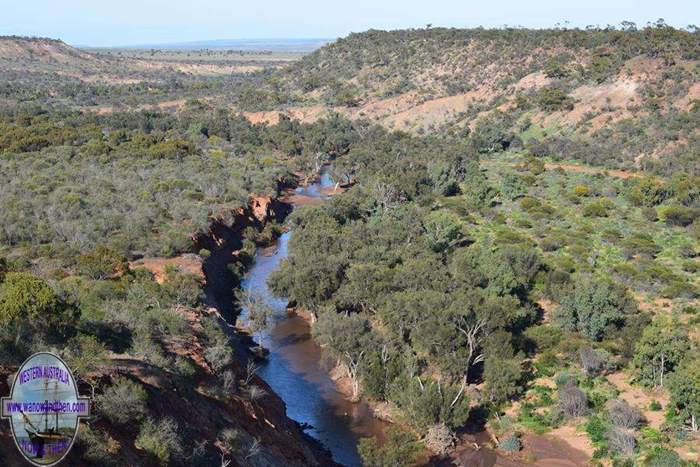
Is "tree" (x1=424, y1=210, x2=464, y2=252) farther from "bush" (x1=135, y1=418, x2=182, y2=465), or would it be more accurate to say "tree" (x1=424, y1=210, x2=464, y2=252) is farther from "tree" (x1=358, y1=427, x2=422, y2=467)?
"bush" (x1=135, y1=418, x2=182, y2=465)

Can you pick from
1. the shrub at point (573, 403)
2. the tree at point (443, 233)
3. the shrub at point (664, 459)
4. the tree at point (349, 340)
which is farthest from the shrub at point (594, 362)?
the tree at point (443, 233)

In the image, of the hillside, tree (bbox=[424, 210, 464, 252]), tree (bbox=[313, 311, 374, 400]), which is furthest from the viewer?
the hillside

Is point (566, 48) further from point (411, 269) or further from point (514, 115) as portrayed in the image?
point (411, 269)

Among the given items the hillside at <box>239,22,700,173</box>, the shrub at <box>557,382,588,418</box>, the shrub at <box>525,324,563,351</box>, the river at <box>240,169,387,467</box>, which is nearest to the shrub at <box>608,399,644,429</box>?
the shrub at <box>557,382,588,418</box>

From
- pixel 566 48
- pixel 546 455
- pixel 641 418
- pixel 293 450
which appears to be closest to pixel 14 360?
pixel 293 450

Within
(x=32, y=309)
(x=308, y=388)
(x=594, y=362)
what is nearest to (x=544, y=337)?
(x=594, y=362)

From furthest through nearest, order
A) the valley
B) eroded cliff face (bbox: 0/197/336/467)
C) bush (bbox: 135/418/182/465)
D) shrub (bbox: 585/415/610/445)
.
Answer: shrub (bbox: 585/415/610/445) → the valley → bush (bbox: 135/418/182/465) → eroded cliff face (bbox: 0/197/336/467)

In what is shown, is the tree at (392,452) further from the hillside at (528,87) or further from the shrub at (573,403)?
the hillside at (528,87)

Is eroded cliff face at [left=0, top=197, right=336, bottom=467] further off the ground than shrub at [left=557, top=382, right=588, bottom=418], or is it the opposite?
eroded cliff face at [left=0, top=197, right=336, bottom=467]
